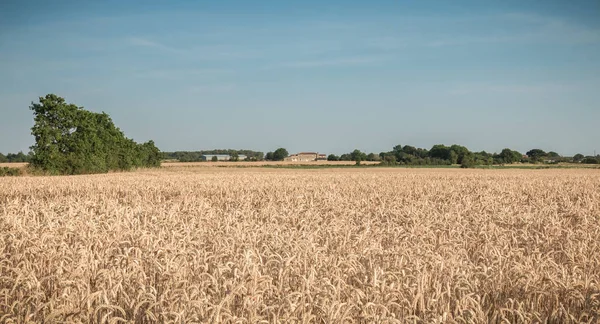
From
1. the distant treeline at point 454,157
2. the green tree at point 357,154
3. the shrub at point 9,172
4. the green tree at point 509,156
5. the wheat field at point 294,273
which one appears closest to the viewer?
the wheat field at point 294,273

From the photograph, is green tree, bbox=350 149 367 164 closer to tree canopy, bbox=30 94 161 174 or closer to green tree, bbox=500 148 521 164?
green tree, bbox=500 148 521 164

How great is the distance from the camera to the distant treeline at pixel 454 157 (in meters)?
127

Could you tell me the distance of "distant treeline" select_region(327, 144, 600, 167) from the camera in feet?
418

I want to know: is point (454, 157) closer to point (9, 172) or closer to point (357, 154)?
point (357, 154)

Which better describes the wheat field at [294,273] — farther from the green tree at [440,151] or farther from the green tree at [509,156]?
the green tree at [440,151]

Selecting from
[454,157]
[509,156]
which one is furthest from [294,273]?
[509,156]

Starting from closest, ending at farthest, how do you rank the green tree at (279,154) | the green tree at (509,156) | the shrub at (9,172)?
the shrub at (9,172) < the green tree at (509,156) < the green tree at (279,154)

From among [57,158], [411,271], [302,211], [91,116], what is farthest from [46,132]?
[411,271]

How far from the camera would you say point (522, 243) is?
10047mm

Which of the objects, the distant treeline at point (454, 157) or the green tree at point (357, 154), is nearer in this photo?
the distant treeline at point (454, 157)

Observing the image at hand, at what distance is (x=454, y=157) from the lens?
438 ft

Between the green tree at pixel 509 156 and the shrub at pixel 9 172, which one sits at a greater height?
the green tree at pixel 509 156

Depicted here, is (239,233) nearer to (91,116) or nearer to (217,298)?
(217,298)

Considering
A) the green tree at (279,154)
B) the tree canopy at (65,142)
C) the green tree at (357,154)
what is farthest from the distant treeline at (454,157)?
the tree canopy at (65,142)
